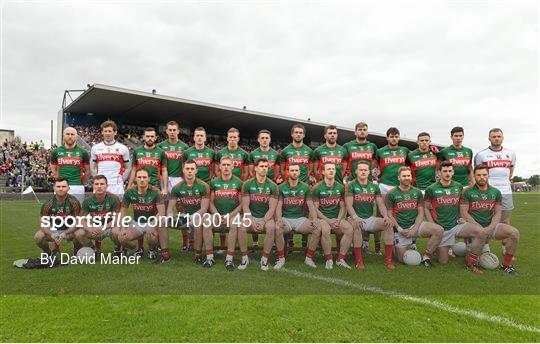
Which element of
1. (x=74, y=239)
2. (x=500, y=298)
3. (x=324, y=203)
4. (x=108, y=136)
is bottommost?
(x=500, y=298)

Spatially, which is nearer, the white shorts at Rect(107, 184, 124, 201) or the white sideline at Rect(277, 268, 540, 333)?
the white sideline at Rect(277, 268, 540, 333)

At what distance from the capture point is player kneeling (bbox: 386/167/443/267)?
20.4 feet

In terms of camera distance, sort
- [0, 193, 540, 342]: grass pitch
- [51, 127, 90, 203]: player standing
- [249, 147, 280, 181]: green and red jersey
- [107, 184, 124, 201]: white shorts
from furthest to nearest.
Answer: [249, 147, 280, 181]: green and red jersey < [107, 184, 124, 201]: white shorts < [51, 127, 90, 203]: player standing < [0, 193, 540, 342]: grass pitch

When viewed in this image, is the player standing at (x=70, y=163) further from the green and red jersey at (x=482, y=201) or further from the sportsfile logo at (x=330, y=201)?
the green and red jersey at (x=482, y=201)

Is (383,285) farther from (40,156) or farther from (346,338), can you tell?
(40,156)

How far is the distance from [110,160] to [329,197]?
12.8 feet

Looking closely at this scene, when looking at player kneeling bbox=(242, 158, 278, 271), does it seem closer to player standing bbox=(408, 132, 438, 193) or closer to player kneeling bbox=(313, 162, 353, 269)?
player kneeling bbox=(313, 162, 353, 269)

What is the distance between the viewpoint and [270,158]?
23.5ft

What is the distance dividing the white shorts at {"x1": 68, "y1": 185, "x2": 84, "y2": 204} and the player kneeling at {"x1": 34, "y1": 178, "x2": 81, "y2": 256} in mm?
388

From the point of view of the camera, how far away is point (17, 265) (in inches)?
223

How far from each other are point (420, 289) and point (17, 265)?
572 cm

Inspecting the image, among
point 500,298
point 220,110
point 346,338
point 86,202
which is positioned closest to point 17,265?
point 86,202

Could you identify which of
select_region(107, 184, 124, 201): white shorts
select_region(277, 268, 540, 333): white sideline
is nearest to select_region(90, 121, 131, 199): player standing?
select_region(107, 184, 124, 201): white shorts

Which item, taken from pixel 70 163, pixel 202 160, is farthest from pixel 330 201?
pixel 70 163
